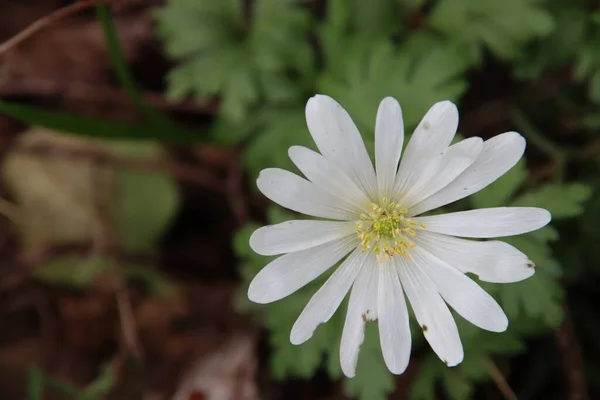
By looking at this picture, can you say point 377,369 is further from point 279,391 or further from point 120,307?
point 120,307

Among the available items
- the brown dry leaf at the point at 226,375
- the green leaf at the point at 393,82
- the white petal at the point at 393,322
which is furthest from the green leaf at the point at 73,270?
the white petal at the point at 393,322

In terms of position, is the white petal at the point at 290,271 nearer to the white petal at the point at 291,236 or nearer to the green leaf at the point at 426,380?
the white petal at the point at 291,236

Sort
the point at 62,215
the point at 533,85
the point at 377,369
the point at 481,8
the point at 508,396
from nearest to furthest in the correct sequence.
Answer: the point at 377,369
the point at 508,396
the point at 481,8
the point at 533,85
the point at 62,215

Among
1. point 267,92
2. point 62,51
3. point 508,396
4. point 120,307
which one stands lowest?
point 508,396

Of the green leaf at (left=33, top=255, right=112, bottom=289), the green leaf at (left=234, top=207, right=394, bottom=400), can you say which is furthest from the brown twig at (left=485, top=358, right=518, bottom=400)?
the green leaf at (left=33, top=255, right=112, bottom=289)

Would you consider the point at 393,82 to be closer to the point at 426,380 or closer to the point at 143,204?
the point at 426,380

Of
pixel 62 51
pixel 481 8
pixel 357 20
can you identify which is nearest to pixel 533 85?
pixel 481 8

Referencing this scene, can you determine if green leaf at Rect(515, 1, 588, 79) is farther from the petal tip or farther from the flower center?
the petal tip

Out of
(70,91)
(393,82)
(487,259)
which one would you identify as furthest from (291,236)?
(70,91)
